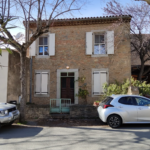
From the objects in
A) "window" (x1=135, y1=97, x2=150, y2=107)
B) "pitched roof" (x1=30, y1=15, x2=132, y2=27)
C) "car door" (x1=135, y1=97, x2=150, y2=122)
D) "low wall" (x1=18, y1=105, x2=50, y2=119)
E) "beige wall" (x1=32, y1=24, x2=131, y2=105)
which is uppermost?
"pitched roof" (x1=30, y1=15, x2=132, y2=27)

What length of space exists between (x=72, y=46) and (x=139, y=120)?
718 cm

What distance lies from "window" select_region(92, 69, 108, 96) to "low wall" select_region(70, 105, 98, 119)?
7.65ft

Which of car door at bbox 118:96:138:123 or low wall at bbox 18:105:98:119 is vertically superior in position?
car door at bbox 118:96:138:123

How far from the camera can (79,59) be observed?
12531mm

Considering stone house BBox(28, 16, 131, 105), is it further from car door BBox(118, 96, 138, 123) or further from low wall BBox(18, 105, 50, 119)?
car door BBox(118, 96, 138, 123)

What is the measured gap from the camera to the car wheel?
758 centimetres

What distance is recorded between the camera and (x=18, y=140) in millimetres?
5879

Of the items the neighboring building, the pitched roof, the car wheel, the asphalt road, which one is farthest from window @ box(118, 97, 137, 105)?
the neighboring building

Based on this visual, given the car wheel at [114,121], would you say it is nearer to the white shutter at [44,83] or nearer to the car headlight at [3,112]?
the car headlight at [3,112]

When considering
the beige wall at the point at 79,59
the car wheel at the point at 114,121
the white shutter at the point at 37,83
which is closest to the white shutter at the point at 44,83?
the white shutter at the point at 37,83

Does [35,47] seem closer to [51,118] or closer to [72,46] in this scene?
[72,46]

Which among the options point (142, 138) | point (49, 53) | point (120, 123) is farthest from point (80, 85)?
point (142, 138)

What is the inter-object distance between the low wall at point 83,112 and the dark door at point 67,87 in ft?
9.18

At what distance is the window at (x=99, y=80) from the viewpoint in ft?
40.0
